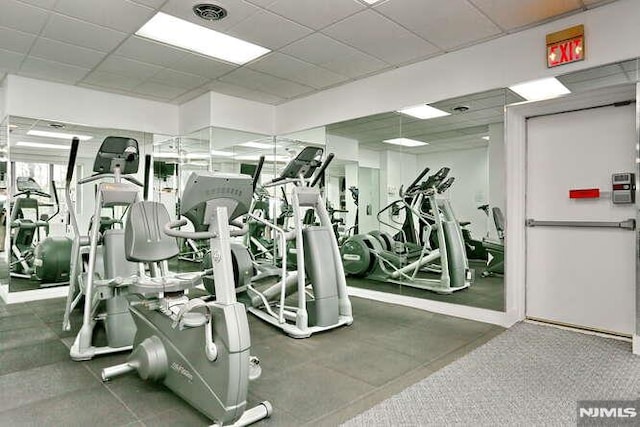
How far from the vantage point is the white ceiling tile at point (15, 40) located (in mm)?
3875

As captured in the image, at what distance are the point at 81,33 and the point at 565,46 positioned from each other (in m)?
4.62

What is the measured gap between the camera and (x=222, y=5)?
3.39 m

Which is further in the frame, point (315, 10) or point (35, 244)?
point (35, 244)

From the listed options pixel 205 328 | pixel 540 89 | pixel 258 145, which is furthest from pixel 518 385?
pixel 258 145

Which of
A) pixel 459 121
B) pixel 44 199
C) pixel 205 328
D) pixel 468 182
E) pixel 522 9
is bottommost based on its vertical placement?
pixel 205 328

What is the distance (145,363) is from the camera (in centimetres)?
245

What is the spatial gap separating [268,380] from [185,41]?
3468 mm

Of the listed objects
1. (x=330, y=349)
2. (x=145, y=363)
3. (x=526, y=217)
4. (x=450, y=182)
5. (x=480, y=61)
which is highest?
(x=480, y=61)

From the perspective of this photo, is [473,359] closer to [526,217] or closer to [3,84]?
[526,217]

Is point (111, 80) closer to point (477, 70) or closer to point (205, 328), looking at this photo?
point (205, 328)

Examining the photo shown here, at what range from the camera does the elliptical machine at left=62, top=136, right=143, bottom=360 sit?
10.2 ft

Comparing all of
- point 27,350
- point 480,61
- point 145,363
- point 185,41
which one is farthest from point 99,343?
point 480,61

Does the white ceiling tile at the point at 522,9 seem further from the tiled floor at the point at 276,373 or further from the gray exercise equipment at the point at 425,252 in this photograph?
the tiled floor at the point at 276,373

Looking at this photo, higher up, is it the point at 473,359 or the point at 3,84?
the point at 3,84
